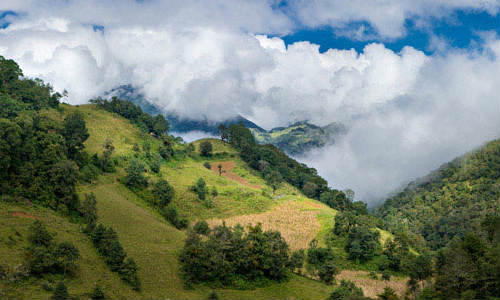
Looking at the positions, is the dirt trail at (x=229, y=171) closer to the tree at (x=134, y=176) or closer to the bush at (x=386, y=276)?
the tree at (x=134, y=176)

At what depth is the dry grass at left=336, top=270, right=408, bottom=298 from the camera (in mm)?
45197

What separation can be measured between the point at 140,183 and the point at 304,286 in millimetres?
39860

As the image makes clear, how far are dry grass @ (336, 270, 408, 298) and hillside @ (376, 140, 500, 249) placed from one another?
160ft

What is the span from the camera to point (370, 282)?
4938 centimetres

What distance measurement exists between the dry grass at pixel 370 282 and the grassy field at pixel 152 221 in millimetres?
8039

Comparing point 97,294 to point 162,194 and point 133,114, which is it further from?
point 133,114

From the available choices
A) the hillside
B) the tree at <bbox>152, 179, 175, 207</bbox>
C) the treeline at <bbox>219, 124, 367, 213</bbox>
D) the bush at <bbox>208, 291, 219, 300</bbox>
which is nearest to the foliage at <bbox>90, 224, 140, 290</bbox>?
the bush at <bbox>208, 291, 219, 300</bbox>

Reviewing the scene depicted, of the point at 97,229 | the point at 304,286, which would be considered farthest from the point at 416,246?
the point at 97,229

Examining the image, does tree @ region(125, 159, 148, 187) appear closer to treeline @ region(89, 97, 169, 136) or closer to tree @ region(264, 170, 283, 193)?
treeline @ region(89, 97, 169, 136)

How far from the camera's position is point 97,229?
125ft

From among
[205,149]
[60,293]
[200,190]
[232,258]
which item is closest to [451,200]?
[205,149]

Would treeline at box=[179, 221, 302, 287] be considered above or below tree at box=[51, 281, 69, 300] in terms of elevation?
above

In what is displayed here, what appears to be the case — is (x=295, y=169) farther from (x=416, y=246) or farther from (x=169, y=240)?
(x=169, y=240)

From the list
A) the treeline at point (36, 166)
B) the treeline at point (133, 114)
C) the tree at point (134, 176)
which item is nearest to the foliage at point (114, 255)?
the treeline at point (36, 166)
